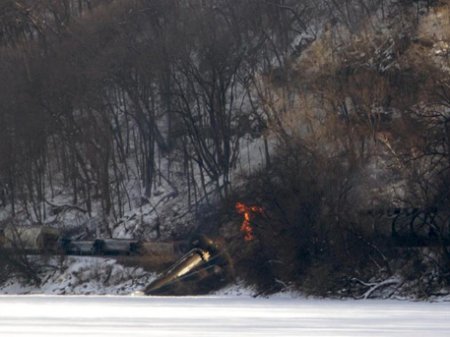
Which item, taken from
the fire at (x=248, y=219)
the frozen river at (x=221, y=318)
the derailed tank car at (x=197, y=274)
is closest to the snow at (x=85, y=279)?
the derailed tank car at (x=197, y=274)

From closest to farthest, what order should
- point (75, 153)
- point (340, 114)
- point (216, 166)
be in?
point (340, 114) < point (216, 166) < point (75, 153)

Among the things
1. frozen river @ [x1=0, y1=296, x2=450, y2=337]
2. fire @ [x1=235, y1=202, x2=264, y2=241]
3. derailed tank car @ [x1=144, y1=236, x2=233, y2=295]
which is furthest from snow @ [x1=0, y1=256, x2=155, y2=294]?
frozen river @ [x1=0, y1=296, x2=450, y2=337]

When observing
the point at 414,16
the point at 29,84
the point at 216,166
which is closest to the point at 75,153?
the point at 29,84

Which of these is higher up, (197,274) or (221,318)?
(221,318)

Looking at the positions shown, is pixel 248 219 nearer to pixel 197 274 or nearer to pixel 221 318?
pixel 197 274

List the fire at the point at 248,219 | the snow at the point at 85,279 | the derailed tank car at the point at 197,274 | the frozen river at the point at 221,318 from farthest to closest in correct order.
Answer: the snow at the point at 85,279
the derailed tank car at the point at 197,274
the fire at the point at 248,219
the frozen river at the point at 221,318

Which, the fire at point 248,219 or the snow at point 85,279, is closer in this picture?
the fire at point 248,219

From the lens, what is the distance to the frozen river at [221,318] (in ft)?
89.4

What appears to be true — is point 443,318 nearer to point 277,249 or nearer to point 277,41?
point 277,249

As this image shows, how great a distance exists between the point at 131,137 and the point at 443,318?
124 ft

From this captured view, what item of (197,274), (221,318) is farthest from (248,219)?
(221,318)

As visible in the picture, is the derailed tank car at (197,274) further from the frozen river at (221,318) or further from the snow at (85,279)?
the frozen river at (221,318)

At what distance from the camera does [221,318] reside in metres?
31.6

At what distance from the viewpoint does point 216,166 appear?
59.5 m
